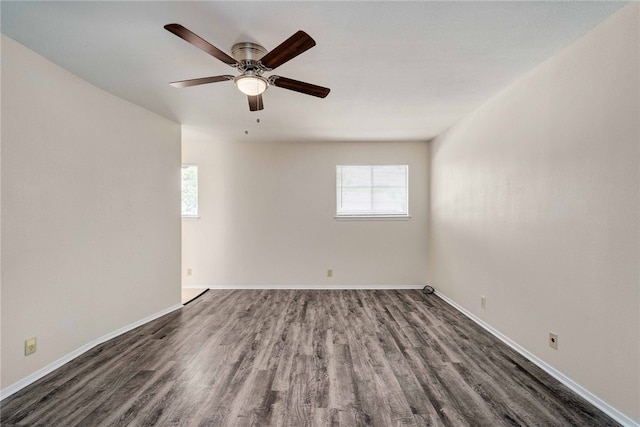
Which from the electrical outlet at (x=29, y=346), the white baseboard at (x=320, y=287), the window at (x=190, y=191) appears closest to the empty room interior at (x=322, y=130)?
the electrical outlet at (x=29, y=346)

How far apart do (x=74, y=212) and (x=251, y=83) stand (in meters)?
1.98

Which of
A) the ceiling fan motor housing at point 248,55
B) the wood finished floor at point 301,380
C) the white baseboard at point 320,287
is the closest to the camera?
the wood finished floor at point 301,380

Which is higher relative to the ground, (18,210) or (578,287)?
(18,210)

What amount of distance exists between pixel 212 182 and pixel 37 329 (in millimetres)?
2908

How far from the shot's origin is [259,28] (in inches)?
67.9

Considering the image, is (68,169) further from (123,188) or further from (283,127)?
(283,127)

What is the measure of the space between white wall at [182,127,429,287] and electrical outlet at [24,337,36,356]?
257 centimetres

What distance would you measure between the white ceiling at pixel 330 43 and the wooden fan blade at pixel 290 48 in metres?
0.21

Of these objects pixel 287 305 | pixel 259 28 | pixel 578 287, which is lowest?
pixel 287 305

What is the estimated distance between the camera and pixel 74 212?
7.97ft

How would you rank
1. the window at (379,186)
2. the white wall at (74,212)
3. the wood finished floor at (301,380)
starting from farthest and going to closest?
the window at (379,186) < the white wall at (74,212) < the wood finished floor at (301,380)

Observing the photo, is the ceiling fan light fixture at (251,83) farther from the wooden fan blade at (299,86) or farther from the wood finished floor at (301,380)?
the wood finished floor at (301,380)

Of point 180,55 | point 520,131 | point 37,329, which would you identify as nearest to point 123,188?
point 37,329

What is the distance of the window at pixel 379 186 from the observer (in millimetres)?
4688
